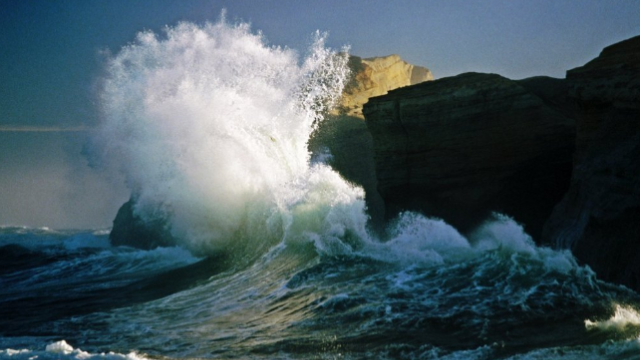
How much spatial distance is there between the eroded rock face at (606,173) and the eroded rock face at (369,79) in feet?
43.8

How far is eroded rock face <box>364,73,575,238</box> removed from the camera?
12.2 meters

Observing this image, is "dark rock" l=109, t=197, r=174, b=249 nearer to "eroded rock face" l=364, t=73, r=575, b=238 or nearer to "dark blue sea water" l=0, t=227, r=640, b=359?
"dark blue sea water" l=0, t=227, r=640, b=359

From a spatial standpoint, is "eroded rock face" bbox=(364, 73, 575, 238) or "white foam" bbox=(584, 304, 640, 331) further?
"eroded rock face" bbox=(364, 73, 575, 238)

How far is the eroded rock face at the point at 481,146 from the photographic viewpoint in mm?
12164

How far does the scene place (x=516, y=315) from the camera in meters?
6.89

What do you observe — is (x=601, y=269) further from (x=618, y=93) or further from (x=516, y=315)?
(x=618, y=93)

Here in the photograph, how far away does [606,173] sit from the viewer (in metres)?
8.66

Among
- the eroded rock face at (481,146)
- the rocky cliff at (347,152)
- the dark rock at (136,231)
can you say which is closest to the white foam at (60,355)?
the eroded rock face at (481,146)

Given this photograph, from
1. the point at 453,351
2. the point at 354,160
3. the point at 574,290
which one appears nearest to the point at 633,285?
the point at 574,290

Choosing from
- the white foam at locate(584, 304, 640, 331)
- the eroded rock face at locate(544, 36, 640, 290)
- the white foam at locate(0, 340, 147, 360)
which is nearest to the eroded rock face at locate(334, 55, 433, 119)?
the eroded rock face at locate(544, 36, 640, 290)

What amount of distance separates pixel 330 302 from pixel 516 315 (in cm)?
261

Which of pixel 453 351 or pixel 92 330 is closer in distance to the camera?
pixel 453 351

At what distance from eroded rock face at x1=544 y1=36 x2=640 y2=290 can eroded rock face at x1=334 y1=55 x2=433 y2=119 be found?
43.8ft

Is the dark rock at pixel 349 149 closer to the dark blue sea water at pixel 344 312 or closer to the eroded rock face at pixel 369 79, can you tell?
the eroded rock face at pixel 369 79
